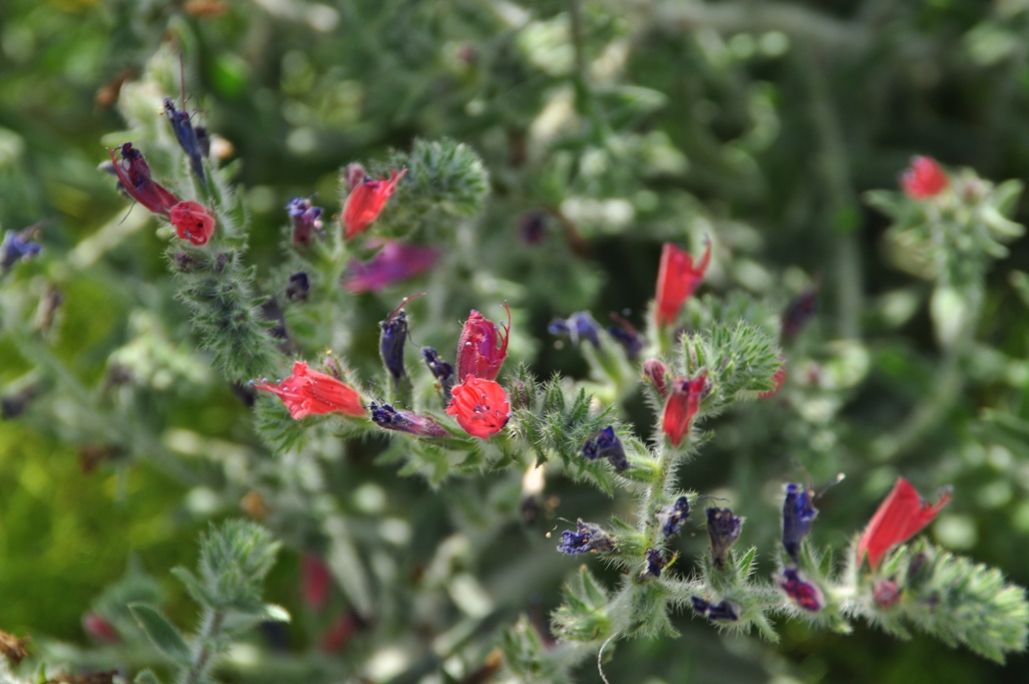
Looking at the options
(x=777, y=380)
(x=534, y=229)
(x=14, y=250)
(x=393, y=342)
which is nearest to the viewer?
(x=393, y=342)

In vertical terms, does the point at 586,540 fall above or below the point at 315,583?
above

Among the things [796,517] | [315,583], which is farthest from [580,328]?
[315,583]

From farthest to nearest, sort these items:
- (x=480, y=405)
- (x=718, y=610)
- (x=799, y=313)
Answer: (x=799, y=313) → (x=718, y=610) → (x=480, y=405)

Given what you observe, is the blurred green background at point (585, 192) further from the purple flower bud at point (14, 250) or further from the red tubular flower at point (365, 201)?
the red tubular flower at point (365, 201)

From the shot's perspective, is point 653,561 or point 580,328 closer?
point 653,561

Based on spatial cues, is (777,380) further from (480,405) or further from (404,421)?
(404,421)

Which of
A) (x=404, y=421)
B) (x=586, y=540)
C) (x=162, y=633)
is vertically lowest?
(x=162, y=633)

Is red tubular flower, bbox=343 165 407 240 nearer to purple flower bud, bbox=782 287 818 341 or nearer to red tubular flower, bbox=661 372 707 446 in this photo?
red tubular flower, bbox=661 372 707 446

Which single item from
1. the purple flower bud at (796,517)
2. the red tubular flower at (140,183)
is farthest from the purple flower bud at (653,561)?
the red tubular flower at (140,183)
